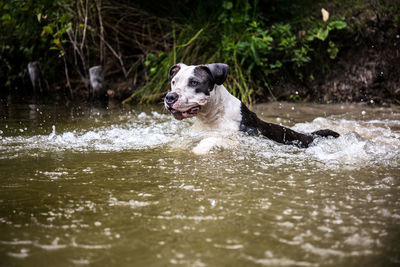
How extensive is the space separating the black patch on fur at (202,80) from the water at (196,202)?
1.66ft

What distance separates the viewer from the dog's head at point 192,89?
3.99 m

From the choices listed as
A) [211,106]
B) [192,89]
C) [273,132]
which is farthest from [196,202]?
[273,132]

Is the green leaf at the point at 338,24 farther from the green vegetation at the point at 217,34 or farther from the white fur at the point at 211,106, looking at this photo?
the white fur at the point at 211,106

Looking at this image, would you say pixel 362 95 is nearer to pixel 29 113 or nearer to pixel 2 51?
pixel 29 113

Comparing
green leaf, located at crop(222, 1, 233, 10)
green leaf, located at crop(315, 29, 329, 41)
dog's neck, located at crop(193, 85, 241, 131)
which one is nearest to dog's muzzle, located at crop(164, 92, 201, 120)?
dog's neck, located at crop(193, 85, 241, 131)

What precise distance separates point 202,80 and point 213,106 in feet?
1.06

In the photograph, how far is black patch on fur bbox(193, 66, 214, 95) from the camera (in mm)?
4137

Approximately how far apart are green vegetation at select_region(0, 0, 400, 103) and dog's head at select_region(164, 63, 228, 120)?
8.69 feet

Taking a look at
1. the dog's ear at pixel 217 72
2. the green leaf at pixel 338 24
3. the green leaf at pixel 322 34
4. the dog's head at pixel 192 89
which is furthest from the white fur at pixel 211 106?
the green leaf at pixel 338 24

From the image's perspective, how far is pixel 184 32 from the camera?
7.69m

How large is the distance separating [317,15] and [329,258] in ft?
22.8

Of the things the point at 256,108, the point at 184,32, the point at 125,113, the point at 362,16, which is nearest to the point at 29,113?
the point at 125,113

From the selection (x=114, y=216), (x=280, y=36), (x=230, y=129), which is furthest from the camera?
(x=280, y=36)

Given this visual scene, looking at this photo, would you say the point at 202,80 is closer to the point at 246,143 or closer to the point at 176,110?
the point at 176,110
